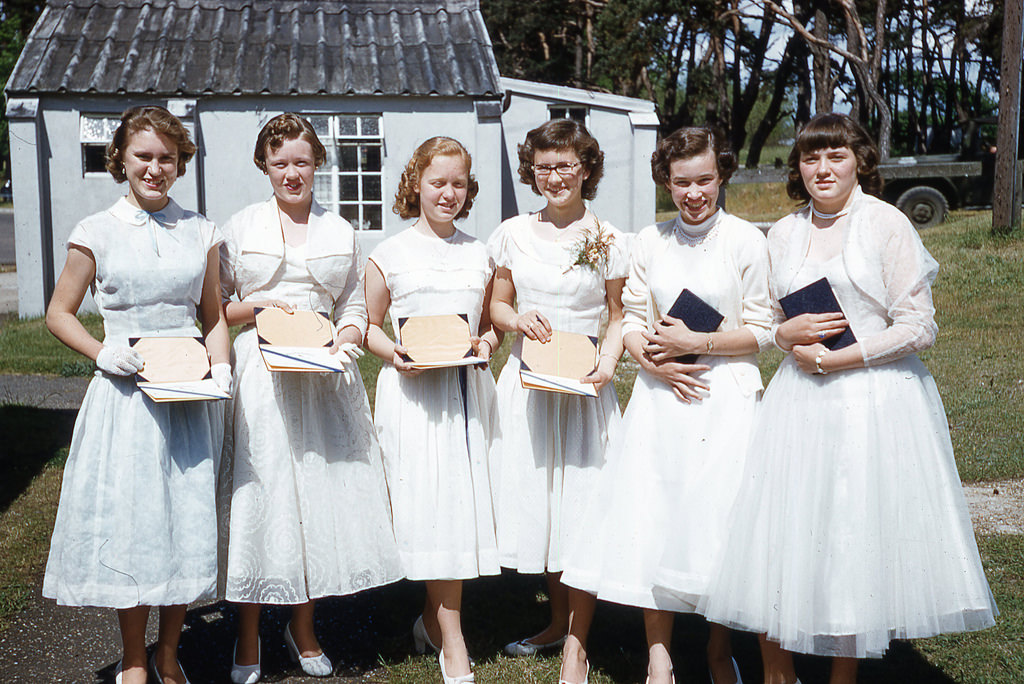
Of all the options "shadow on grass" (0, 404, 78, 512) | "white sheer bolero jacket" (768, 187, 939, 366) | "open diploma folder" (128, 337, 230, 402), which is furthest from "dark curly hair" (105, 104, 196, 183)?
"shadow on grass" (0, 404, 78, 512)

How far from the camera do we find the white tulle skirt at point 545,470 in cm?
404

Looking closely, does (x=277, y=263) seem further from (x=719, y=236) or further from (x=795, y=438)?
(x=795, y=438)

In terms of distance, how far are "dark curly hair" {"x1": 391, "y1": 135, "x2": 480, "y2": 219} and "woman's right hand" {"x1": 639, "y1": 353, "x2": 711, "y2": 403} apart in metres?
1.06

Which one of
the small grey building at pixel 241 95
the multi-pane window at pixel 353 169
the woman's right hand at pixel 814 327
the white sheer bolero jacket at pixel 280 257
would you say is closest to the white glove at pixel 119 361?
the white sheer bolero jacket at pixel 280 257

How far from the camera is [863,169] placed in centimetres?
350

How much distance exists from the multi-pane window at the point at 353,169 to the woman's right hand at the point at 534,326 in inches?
444

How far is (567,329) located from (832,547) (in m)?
1.39

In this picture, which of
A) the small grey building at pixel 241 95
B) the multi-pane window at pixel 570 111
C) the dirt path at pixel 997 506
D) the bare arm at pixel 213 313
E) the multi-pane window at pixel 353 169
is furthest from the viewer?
the multi-pane window at pixel 570 111

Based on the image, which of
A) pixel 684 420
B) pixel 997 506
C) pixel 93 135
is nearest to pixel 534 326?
pixel 684 420

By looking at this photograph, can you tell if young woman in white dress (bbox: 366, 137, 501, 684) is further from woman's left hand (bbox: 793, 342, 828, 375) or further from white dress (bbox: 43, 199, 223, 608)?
woman's left hand (bbox: 793, 342, 828, 375)

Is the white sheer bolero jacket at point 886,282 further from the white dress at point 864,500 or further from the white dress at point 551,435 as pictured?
the white dress at point 551,435

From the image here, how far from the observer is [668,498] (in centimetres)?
372

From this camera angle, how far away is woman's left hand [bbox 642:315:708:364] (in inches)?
146

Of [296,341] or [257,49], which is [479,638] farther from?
[257,49]
